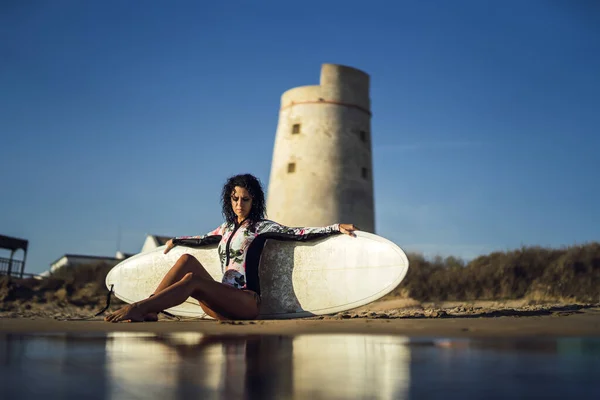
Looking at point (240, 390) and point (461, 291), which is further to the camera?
point (461, 291)

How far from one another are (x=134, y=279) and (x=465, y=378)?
675 centimetres

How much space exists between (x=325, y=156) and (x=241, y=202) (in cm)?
1031

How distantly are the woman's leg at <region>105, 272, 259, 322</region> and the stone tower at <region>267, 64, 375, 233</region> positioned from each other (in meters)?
10.3

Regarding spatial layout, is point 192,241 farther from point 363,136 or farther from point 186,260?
point 363,136

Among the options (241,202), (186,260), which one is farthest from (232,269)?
(241,202)

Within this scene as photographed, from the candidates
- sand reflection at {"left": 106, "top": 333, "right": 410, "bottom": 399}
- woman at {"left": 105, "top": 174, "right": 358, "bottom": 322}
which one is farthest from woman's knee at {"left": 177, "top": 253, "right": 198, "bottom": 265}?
sand reflection at {"left": 106, "top": 333, "right": 410, "bottom": 399}

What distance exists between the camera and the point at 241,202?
6039 mm

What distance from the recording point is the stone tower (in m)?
16.1

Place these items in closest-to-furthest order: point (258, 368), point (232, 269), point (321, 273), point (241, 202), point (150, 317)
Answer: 1. point (258, 368)
2. point (150, 317)
3. point (232, 269)
4. point (241, 202)
5. point (321, 273)

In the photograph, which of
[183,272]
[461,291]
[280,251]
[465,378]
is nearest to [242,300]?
[183,272]

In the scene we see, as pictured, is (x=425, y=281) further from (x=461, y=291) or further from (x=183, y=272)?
(x=183, y=272)

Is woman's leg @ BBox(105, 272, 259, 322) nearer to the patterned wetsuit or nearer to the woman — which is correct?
the woman

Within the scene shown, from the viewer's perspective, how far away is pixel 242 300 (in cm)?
554

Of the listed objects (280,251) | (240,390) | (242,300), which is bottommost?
(240,390)
